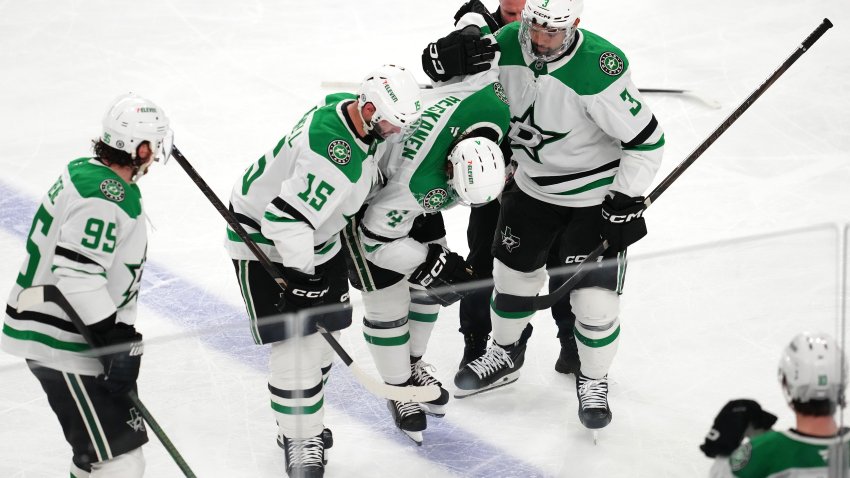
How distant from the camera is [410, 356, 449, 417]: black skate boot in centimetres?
287

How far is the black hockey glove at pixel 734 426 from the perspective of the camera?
2.22 m

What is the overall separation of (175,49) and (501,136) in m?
3.18

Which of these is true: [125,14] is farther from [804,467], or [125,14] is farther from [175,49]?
[804,467]

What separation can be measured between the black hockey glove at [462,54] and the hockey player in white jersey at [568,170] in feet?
0.38

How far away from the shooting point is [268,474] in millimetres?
2584

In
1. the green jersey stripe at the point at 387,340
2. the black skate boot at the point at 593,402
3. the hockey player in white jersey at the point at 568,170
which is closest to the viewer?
the green jersey stripe at the point at 387,340

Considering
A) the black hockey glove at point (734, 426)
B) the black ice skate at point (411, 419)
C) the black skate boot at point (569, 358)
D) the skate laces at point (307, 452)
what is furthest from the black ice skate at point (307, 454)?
the black hockey glove at point (734, 426)

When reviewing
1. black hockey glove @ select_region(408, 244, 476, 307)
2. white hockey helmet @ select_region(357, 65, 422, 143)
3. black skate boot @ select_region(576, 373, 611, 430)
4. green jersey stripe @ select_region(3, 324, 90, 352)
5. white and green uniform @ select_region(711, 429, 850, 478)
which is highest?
white hockey helmet @ select_region(357, 65, 422, 143)

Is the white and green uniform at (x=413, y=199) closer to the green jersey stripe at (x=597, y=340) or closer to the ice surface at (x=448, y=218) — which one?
the ice surface at (x=448, y=218)

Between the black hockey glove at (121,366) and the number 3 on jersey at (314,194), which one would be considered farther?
the number 3 on jersey at (314,194)

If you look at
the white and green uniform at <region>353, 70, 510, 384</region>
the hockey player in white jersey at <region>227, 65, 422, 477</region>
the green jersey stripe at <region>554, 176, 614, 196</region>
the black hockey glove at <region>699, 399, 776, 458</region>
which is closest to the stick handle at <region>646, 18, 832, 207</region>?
the green jersey stripe at <region>554, 176, 614, 196</region>

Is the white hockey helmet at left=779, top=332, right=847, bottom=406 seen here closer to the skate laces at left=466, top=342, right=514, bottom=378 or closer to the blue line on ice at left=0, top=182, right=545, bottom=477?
the blue line on ice at left=0, top=182, right=545, bottom=477

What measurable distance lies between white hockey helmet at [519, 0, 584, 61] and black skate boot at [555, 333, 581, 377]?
80 cm

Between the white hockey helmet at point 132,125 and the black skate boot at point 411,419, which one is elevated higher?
the white hockey helmet at point 132,125
